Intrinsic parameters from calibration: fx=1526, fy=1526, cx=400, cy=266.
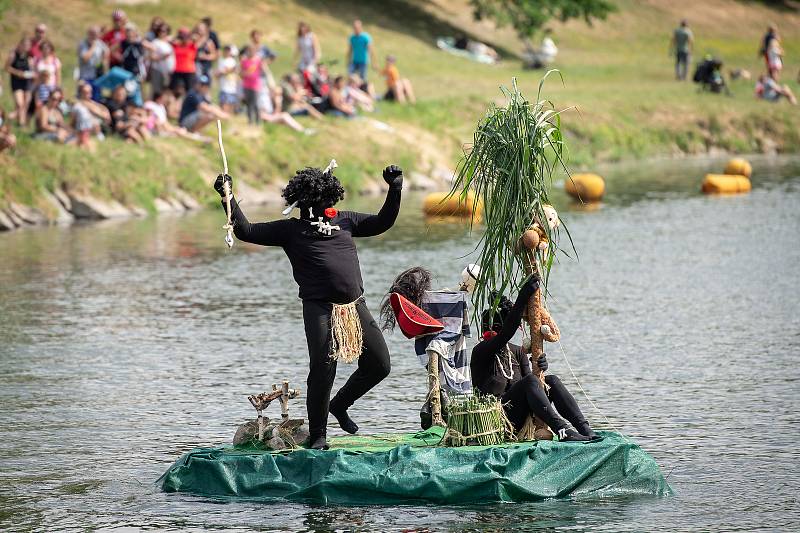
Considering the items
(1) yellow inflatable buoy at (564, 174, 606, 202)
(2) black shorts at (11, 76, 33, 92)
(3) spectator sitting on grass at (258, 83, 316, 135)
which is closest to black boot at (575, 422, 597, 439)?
(2) black shorts at (11, 76, 33, 92)

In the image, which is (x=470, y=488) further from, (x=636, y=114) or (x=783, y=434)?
(x=636, y=114)

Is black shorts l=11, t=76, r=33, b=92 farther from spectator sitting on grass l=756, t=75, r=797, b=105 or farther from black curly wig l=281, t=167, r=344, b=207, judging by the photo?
spectator sitting on grass l=756, t=75, r=797, b=105

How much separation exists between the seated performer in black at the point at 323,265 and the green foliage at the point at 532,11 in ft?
135

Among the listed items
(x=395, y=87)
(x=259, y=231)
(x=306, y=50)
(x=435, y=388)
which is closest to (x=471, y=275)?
(x=435, y=388)

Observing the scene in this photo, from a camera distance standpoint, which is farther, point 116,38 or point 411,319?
point 116,38

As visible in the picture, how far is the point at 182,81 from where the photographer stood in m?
32.6

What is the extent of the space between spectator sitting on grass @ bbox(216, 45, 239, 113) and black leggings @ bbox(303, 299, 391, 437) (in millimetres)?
22138

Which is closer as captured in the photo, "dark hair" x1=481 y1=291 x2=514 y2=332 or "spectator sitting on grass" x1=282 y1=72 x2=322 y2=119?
"dark hair" x1=481 y1=291 x2=514 y2=332

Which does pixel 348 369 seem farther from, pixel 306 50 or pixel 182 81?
pixel 306 50

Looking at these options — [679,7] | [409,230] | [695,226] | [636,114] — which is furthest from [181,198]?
[679,7]

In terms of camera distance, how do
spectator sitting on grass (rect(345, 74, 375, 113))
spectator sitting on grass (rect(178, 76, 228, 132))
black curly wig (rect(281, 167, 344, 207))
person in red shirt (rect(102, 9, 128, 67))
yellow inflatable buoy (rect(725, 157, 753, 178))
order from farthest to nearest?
spectator sitting on grass (rect(345, 74, 375, 113)) < yellow inflatable buoy (rect(725, 157, 753, 178)) < spectator sitting on grass (rect(178, 76, 228, 132)) < person in red shirt (rect(102, 9, 128, 67)) < black curly wig (rect(281, 167, 344, 207))

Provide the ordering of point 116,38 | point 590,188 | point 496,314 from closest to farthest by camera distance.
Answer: point 496,314 → point 116,38 → point 590,188

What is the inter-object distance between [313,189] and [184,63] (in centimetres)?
2134

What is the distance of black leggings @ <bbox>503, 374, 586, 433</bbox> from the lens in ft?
37.2
